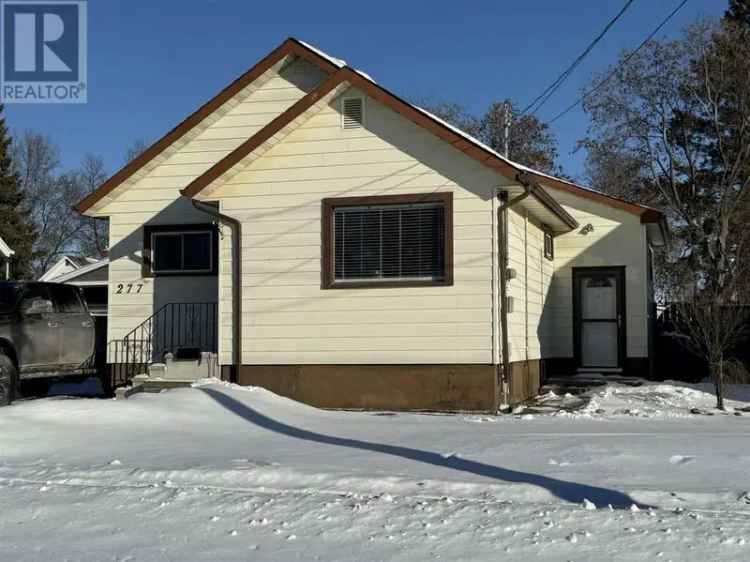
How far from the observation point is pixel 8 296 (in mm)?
12977

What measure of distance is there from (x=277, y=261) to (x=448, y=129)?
324cm

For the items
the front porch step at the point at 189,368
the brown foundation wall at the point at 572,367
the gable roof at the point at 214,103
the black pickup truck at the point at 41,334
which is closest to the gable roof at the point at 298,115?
the gable roof at the point at 214,103

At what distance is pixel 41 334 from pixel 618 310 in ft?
36.0

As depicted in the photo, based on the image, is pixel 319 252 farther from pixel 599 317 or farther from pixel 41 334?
pixel 599 317

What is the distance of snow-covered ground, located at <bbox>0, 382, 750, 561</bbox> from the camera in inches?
216

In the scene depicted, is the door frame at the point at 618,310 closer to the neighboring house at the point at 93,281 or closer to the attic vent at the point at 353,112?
the attic vent at the point at 353,112

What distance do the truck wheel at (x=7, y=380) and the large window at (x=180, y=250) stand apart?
3.43 metres

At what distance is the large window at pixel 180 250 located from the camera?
15141 mm

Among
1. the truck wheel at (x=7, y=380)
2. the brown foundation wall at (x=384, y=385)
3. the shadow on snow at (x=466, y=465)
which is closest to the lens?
the shadow on snow at (x=466, y=465)

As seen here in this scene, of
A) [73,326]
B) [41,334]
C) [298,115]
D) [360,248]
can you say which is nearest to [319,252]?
[360,248]

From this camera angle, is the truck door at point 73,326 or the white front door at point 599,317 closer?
→ the truck door at point 73,326

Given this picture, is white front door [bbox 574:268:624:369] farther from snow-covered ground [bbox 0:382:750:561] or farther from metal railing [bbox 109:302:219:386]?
metal railing [bbox 109:302:219:386]

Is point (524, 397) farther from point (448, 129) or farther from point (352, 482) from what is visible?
point (352, 482)

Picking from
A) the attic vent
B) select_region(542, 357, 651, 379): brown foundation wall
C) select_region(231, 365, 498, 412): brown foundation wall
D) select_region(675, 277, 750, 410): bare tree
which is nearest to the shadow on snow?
select_region(231, 365, 498, 412): brown foundation wall
